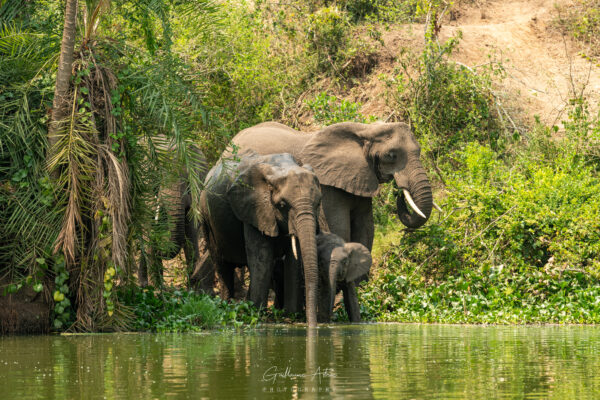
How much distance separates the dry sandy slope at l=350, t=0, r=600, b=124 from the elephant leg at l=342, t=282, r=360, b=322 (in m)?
8.66

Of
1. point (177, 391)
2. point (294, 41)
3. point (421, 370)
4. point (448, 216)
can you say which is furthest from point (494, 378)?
point (294, 41)

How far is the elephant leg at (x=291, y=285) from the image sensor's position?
46.7ft

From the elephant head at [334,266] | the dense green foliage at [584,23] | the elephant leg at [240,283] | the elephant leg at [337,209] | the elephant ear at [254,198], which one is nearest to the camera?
the elephant head at [334,266]

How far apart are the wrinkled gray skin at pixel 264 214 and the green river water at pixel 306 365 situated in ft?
5.90

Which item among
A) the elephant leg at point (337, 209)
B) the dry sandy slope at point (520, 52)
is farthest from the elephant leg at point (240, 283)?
the dry sandy slope at point (520, 52)

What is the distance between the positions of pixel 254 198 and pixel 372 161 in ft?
8.67

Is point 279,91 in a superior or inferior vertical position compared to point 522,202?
superior

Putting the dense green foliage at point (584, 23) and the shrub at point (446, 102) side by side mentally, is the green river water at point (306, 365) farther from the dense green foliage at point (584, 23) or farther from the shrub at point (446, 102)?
the dense green foliage at point (584, 23)

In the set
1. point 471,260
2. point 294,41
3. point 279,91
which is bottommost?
point 471,260

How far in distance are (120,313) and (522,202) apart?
23.6 feet

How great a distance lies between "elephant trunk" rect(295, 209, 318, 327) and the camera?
42.7 ft

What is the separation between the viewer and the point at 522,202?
16156 millimetres

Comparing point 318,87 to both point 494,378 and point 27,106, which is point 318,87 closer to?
point 27,106
